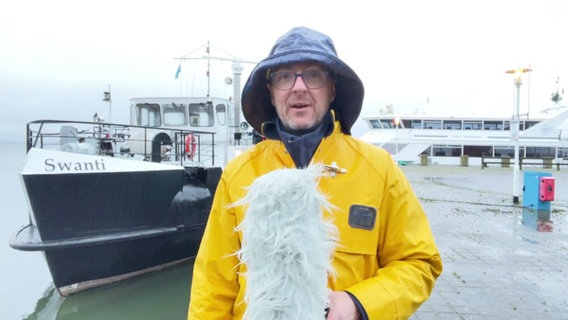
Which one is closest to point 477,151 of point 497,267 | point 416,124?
point 416,124

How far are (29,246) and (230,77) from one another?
7618mm

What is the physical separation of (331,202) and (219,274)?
0.50m

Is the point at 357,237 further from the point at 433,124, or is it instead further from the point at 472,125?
the point at 472,125

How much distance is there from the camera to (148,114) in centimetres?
1043

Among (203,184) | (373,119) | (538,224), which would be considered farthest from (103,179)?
(373,119)

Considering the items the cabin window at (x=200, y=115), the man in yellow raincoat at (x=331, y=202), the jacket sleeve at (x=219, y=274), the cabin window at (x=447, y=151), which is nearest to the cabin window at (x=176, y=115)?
the cabin window at (x=200, y=115)

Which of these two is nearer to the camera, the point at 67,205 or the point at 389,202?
the point at 389,202

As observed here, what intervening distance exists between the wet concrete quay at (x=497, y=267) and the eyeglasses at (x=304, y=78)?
3263 mm

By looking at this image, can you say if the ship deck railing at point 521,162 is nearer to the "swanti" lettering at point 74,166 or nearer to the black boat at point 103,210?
the black boat at point 103,210

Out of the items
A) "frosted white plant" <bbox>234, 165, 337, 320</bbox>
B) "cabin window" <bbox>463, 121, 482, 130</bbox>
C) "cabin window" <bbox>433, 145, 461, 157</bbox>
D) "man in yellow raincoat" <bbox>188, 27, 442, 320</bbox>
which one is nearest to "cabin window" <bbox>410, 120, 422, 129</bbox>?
"cabin window" <bbox>433, 145, 461, 157</bbox>

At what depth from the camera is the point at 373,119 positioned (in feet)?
122

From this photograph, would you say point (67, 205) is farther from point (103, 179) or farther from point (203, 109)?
point (203, 109)

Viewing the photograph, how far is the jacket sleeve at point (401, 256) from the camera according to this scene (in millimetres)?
1346

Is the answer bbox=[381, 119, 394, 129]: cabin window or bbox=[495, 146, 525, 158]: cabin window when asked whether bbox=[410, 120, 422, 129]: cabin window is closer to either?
bbox=[381, 119, 394, 129]: cabin window
